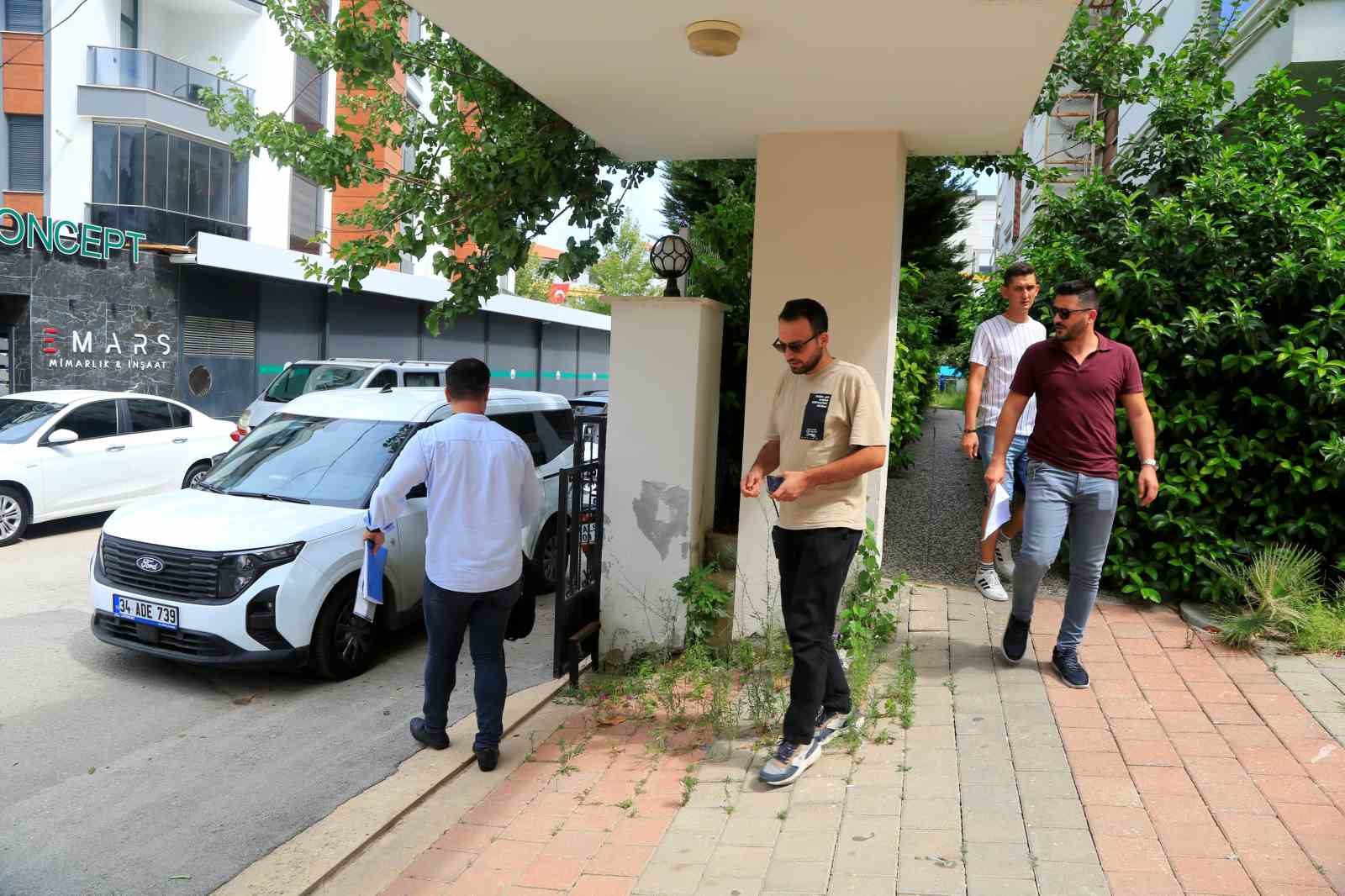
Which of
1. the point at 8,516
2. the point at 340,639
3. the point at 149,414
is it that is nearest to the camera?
the point at 340,639

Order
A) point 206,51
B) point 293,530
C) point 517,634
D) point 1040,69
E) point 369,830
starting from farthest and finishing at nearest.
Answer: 1. point 206,51
2. point 517,634
3. point 293,530
4. point 1040,69
5. point 369,830

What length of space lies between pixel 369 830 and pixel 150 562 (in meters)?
2.85

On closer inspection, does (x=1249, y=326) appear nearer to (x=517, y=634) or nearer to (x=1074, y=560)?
(x=1074, y=560)

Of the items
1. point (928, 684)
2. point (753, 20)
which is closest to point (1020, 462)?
point (928, 684)

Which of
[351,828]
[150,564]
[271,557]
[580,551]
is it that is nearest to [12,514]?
[150,564]

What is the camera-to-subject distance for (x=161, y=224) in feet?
77.8

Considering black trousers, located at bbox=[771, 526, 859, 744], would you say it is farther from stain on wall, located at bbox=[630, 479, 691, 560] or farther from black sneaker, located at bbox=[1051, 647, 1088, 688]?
stain on wall, located at bbox=[630, 479, 691, 560]

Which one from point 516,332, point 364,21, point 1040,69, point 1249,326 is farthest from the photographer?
point 516,332

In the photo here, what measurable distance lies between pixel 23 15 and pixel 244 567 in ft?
78.1

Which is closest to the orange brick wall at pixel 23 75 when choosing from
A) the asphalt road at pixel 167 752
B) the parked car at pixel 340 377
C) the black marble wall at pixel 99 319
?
the black marble wall at pixel 99 319

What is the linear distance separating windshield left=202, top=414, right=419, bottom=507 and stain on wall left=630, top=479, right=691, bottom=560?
6.77ft

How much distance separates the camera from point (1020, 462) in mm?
6031

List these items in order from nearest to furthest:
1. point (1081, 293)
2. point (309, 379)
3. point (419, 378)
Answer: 1. point (1081, 293)
2. point (309, 379)
3. point (419, 378)

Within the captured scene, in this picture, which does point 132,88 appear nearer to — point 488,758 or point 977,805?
point 488,758
